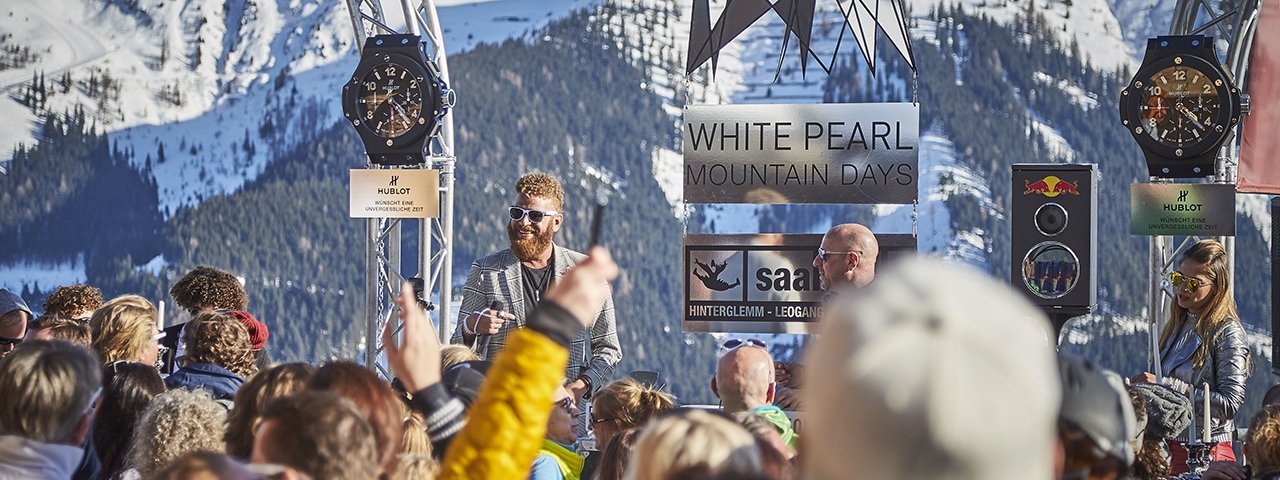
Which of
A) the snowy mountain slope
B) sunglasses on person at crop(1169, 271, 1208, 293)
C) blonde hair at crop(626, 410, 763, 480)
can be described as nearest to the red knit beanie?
blonde hair at crop(626, 410, 763, 480)

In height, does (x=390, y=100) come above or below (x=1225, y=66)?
below

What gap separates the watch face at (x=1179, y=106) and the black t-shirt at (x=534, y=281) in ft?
10.1

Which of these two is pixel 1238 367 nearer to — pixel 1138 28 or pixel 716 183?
pixel 716 183

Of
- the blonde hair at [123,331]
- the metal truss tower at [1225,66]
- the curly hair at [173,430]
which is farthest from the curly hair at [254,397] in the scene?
the metal truss tower at [1225,66]

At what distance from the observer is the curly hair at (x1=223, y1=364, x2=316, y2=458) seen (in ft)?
7.18

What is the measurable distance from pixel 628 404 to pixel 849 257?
2.65 ft

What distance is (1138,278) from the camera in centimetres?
983

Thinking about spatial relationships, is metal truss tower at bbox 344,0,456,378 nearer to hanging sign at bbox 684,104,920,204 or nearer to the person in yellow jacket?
hanging sign at bbox 684,104,920,204

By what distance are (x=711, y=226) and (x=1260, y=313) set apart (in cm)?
410

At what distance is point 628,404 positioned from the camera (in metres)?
3.71

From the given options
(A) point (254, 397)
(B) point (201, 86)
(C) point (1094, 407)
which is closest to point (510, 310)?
(A) point (254, 397)

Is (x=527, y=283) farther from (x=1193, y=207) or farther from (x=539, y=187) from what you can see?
(x=1193, y=207)

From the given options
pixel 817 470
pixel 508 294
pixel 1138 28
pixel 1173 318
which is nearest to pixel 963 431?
pixel 817 470

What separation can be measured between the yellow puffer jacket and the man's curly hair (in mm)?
3197
